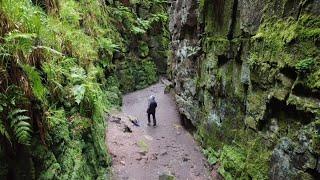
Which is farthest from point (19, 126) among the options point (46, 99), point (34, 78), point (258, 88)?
point (258, 88)

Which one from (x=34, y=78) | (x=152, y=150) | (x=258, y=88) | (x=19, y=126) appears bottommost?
(x=152, y=150)

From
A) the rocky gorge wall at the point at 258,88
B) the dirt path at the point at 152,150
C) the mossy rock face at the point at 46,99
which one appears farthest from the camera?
the dirt path at the point at 152,150

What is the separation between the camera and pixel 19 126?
455 cm

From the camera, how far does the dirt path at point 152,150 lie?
11023 mm

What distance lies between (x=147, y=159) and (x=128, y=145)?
1.05 metres

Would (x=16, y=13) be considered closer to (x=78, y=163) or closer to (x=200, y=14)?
(x=78, y=163)

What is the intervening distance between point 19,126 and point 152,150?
8.60 m

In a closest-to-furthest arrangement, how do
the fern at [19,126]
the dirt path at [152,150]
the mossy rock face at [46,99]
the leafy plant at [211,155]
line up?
the fern at [19,126] → the mossy rock face at [46,99] → the dirt path at [152,150] → the leafy plant at [211,155]

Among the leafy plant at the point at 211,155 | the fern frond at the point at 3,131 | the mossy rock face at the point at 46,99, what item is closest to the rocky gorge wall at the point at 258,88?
the leafy plant at the point at 211,155

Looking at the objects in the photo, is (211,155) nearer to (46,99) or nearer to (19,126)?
(46,99)

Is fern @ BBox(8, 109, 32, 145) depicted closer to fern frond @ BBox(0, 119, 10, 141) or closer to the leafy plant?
fern frond @ BBox(0, 119, 10, 141)

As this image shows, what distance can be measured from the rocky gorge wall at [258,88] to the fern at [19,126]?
5.36 meters

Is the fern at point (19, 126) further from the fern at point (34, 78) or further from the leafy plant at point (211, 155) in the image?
the leafy plant at point (211, 155)

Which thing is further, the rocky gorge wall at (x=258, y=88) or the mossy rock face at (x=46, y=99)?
the rocky gorge wall at (x=258, y=88)
